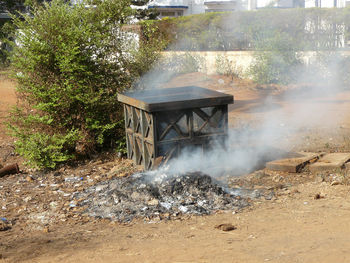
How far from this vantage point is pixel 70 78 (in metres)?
7.18

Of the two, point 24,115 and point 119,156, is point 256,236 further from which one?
point 24,115

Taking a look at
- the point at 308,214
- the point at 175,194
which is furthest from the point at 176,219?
the point at 308,214

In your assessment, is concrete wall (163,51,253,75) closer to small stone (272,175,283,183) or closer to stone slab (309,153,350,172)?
stone slab (309,153,350,172)

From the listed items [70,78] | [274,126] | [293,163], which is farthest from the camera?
[274,126]

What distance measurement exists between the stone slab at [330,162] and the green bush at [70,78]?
317 cm

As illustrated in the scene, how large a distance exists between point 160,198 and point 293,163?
2028 mm

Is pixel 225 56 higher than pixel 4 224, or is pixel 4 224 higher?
pixel 225 56

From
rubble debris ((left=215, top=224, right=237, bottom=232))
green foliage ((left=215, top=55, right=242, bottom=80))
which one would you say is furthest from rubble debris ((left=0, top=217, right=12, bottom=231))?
green foliage ((left=215, top=55, right=242, bottom=80))

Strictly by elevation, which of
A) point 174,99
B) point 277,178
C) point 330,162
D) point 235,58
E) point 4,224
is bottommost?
point 4,224

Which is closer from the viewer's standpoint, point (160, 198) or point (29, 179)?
point (160, 198)

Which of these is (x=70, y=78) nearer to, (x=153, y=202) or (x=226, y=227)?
(x=153, y=202)

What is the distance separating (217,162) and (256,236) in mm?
2360

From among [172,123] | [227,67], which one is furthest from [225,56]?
[172,123]

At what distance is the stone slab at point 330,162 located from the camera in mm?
6088
